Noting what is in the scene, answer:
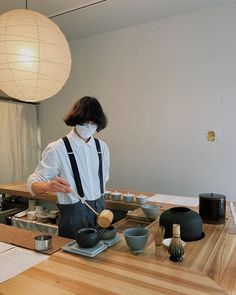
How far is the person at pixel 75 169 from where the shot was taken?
1.46 meters

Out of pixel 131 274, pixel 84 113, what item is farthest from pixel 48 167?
pixel 131 274

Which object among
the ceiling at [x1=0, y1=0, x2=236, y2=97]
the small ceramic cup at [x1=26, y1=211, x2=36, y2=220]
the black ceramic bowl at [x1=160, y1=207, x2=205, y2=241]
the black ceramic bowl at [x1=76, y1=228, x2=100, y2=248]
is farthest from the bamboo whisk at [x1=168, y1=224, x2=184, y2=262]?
the ceiling at [x1=0, y1=0, x2=236, y2=97]

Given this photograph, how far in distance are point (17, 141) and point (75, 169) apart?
90.6 inches

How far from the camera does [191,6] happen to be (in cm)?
255

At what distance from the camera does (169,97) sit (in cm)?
282

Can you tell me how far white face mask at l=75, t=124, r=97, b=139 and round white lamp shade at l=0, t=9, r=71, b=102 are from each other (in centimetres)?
30

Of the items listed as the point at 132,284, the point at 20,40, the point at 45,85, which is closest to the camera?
the point at 132,284

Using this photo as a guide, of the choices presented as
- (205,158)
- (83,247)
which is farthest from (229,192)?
(83,247)

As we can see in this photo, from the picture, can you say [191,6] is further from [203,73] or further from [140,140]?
[140,140]

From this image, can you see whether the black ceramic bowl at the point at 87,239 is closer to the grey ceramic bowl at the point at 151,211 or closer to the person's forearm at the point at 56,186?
the person's forearm at the point at 56,186

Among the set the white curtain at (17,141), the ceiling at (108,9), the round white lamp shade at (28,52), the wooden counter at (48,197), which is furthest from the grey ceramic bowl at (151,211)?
the white curtain at (17,141)

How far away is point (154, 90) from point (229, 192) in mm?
1328

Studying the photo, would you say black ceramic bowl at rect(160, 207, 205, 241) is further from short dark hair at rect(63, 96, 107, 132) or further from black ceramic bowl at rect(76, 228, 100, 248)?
short dark hair at rect(63, 96, 107, 132)

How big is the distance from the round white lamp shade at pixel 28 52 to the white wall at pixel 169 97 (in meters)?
1.62
